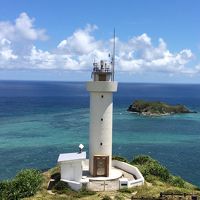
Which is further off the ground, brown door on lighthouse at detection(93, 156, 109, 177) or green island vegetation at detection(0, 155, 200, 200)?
brown door on lighthouse at detection(93, 156, 109, 177)

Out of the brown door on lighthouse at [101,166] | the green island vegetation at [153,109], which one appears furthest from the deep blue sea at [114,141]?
the brown door on lighthouse at [101,166]

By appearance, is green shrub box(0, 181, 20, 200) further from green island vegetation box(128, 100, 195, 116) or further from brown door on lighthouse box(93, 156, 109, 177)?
green island vegetation box(128, 100, 195, 116)

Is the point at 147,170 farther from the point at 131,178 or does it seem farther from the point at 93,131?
the point at 93,131

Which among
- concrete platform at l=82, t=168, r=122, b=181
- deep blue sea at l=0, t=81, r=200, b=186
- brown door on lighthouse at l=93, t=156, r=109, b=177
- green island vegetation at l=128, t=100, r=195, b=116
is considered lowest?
deep blue sea at l=0, t=81, r=200, b=186

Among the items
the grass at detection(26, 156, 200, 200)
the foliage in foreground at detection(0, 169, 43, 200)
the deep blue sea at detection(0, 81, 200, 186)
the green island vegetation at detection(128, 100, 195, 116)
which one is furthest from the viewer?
the green island vegetation at detection(128, 100, 195, 116)

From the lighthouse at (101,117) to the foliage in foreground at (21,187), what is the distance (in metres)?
5.14

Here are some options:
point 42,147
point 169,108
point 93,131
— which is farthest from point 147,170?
point 169,108

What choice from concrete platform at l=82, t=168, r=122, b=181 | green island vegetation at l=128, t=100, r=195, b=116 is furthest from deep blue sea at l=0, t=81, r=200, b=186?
concrete platform at l=82, t=168, r=122, b=181

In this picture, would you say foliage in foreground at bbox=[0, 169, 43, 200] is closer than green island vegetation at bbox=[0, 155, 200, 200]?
No

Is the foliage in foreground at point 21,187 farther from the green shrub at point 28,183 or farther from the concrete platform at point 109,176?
the concrete platform at point 109,176

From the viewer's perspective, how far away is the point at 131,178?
31531 millimetres

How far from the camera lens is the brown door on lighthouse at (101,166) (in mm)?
30641

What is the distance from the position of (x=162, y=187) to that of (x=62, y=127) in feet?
183

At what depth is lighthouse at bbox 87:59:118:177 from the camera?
101 ft
